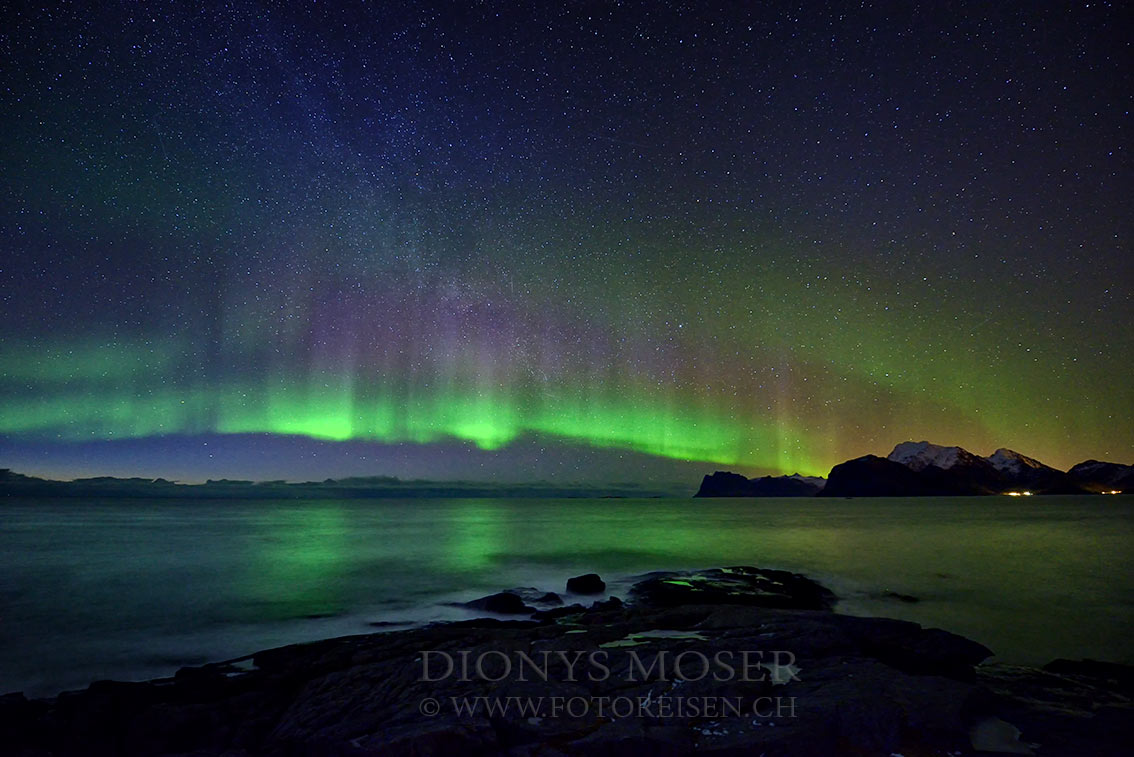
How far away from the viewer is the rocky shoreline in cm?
667

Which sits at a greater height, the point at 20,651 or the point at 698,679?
the point at 698,679

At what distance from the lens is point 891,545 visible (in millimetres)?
38000

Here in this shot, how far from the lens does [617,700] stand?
7492 millimetres

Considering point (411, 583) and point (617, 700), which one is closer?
point (617, 700)

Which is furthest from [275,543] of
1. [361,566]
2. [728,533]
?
[728,533]

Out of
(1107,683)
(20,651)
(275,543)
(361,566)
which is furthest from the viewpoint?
(275,543)

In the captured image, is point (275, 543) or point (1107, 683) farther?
point (275, 543)

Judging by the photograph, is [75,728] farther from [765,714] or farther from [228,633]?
[765,714]

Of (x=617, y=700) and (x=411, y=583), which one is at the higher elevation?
(x=617, y=700)

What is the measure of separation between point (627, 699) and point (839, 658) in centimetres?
362

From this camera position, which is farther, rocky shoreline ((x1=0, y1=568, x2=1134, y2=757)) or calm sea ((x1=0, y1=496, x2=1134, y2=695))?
calm sea ((x1=0, y1=496, x2=1134, y2=695))

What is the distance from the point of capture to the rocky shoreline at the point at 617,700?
21.9ft

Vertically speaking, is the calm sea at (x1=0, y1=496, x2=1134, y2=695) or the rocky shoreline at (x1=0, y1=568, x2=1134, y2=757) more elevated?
the rocky shoreline at (x1=0, y1=568, x2=1134, y2=757)

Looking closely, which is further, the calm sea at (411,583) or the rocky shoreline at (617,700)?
the calm sea at (411,583)
